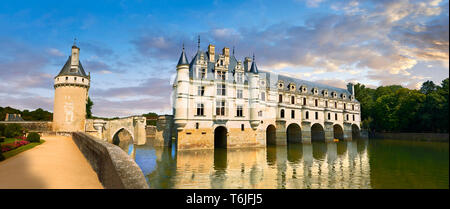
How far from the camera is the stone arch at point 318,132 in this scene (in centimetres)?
4761

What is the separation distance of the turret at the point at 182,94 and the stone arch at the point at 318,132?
1191 inches

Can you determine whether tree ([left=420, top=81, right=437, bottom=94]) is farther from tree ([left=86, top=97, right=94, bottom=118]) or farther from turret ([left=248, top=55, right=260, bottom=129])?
tree ([left=86, top=97, right=94, bottom=118])

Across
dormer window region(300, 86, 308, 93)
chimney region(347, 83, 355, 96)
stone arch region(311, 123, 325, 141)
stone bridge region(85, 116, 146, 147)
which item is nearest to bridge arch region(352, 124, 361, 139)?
chimney region(347, 83, 355, 96)

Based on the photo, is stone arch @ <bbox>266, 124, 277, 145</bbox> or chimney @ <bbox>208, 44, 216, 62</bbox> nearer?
chimney @ <bbox>208, 44, 216, 62</bbox>

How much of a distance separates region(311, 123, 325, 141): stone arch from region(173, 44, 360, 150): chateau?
8.79 feet

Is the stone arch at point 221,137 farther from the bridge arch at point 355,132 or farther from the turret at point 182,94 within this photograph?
the bridge arch at point 355,132

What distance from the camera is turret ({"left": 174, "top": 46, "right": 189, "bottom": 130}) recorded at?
3070 cm

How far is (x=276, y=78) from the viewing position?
4266 cm

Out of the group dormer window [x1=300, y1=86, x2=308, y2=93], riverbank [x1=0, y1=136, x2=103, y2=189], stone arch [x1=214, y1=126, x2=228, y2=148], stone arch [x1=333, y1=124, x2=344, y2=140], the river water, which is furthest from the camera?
stone arch [x1=333, y1=124, x2=344, y2=140]

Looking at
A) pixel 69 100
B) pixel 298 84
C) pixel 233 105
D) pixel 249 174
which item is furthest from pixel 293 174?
pixel 69 100

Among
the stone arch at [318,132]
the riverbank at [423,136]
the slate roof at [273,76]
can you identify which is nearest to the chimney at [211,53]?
the slate roof at [273,76]
